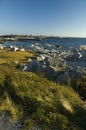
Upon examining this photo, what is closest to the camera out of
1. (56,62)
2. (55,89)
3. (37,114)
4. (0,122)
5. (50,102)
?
(0,122)

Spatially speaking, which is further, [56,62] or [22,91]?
[56,62]

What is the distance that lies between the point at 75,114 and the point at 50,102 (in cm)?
116

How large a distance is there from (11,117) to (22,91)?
6.61ft

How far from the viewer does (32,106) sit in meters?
10.7

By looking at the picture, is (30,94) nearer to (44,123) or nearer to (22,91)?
(22,91)

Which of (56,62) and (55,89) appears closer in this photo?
(55,89)

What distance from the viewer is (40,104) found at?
35.1 feet

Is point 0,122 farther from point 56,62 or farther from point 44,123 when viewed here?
point 56,62

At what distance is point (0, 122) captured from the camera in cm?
933

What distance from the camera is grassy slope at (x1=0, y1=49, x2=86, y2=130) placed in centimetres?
962

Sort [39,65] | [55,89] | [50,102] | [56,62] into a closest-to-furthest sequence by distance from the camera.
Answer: [50,102] → [55,89] → [39,65] → [56,62]

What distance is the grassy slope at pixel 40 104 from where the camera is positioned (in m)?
9.62

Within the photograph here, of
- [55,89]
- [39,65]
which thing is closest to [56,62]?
[39,65]

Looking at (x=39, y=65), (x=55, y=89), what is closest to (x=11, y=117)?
(x=55, y=89)
